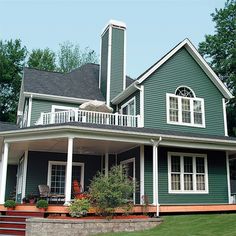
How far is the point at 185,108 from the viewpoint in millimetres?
16719

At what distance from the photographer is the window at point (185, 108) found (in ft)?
54.1

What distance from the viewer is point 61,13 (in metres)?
16.2

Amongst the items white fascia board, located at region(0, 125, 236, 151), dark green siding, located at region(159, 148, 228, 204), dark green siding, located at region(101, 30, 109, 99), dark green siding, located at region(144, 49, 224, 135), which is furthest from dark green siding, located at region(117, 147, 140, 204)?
dark green siding, located at region(101, 30, 109, 99)

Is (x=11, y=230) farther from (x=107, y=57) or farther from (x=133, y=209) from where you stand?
(x=107, y=57)

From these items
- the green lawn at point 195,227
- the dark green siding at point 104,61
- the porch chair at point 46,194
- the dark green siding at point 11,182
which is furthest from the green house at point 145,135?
the dark green siding at point 11,182

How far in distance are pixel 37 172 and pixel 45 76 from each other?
6.03 metres

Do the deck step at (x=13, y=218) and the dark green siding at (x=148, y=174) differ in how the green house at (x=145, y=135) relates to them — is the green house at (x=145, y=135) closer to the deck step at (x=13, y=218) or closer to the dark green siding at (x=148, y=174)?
the dark green siding at (x=148, y=174)

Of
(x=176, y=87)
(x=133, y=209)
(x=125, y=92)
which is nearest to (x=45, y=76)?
(x=125, y=92)

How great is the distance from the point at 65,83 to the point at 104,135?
24.4 ft

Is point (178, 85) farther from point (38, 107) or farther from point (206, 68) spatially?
point (38, 107)

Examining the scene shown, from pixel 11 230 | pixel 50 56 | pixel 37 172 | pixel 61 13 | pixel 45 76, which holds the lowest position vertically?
pixel 11 230

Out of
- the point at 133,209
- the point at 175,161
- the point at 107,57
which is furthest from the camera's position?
the point at 107,57

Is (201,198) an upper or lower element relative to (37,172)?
lower

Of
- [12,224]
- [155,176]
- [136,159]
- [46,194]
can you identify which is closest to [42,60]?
[46,194]
